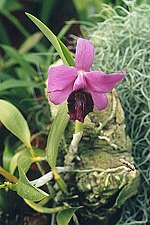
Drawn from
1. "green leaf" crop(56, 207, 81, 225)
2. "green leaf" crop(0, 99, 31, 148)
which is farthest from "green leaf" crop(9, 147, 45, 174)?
"green leaf" crop(56, 207, 81, 225)

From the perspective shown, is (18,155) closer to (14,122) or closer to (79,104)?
(14,122)

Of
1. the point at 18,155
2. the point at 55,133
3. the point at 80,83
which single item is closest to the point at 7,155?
the point at 18,155

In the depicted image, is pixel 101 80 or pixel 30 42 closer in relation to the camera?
pixel 101 80

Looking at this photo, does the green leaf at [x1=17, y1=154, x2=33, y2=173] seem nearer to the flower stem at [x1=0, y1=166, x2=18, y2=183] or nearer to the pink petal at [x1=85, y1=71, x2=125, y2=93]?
the flower stem at [x1=0, y1=166, x2=18, y2=183]

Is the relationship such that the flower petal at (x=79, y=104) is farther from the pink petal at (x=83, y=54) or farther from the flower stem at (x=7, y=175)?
the flower stem at (x=7, y=175)

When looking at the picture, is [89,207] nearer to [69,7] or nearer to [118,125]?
[118,125]

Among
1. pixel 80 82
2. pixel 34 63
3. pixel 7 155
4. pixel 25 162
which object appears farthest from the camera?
pixel 34 63

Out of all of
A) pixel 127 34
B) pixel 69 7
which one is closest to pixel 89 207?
pixel 127 34
